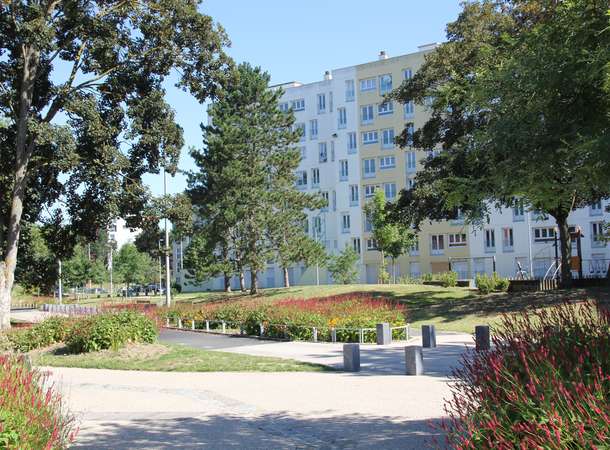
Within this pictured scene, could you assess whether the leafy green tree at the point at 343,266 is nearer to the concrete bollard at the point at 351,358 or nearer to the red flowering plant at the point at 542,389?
the concrete bollard at the point at 351,358

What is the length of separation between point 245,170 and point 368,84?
104 ft

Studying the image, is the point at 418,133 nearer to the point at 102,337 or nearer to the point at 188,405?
the point at 102,337

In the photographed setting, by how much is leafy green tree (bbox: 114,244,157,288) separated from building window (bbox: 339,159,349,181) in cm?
2771

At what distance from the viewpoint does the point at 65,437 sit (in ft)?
20.4

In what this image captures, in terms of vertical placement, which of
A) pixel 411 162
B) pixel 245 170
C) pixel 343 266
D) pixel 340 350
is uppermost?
pixel 411 162

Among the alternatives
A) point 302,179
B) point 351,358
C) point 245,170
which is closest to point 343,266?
point 245,170

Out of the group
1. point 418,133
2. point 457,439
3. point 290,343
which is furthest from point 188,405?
point 418,133

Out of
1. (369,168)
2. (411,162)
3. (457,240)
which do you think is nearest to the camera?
(457,240)

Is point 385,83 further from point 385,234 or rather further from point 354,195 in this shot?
point 385,234

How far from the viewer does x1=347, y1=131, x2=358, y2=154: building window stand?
7288 cm

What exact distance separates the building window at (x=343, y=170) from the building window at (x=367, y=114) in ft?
16.9

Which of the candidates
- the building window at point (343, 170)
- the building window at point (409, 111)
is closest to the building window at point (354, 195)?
the building window at point (343, 170)

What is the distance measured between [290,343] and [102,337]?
591cm

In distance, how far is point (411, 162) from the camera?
226 ft
